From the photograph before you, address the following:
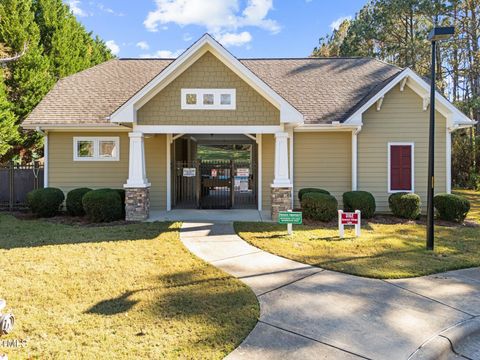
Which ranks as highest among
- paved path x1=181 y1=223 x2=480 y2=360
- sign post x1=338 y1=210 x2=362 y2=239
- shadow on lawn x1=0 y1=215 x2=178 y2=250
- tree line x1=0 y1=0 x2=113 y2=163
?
tree line x1=0 y1=0 x2=113 y2=163

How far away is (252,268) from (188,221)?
481 centimetres

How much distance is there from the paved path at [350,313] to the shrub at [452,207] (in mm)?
5114

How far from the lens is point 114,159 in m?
12.8

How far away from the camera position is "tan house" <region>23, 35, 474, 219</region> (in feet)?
34.7

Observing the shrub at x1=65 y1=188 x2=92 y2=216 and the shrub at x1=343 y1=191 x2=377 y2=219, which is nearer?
the shrub at x1=343 y1=191 x2=377 y2=219

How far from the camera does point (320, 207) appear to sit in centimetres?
1048

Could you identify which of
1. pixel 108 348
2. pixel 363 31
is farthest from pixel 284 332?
pixel 363 31

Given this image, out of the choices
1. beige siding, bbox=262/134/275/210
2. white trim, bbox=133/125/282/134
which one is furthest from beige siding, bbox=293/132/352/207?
white trim, bbox=133/125/282/134

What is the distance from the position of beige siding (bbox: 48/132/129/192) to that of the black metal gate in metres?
2.10

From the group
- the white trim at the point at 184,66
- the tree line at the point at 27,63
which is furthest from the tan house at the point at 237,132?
the tree line at the point at 27,63

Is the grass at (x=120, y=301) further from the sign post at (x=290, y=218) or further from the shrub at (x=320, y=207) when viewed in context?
the shrub at (x=320, y=207)

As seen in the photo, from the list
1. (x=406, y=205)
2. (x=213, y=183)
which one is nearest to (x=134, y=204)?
(x=213, y=183)

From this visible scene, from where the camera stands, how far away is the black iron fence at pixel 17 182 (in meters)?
13.3

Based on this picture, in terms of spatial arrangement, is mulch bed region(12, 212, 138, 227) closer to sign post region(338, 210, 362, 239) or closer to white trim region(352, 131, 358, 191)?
sign post region(338, 210, 362, 239)
